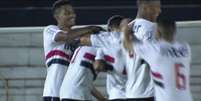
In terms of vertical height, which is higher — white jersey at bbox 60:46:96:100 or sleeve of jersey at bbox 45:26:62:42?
sleeve of jersey at bbox 45:26:62:42

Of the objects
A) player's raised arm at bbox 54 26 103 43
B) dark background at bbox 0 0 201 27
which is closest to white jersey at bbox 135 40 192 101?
player's raised arm at bbox 54 26 103 43

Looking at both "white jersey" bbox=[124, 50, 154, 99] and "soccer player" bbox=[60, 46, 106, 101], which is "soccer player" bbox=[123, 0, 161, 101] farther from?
"soccer player" bbox=[60, 46, 106, 101]

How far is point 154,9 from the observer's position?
9.26 metres

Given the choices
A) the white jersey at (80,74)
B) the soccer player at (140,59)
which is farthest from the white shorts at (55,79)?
the soccer player at (140,59)

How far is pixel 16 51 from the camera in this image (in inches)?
621

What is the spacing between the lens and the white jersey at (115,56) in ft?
31.8

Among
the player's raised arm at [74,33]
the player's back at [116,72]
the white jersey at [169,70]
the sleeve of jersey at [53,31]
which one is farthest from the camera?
the sleeve of jersey at [53,31]

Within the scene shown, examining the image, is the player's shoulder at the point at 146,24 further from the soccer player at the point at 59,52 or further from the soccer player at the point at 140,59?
the soccer player at the point at 59,52

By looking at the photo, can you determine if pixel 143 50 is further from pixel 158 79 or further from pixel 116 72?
pixel 116 72

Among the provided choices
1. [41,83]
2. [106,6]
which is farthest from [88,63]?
[106,6]

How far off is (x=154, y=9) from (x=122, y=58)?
71cm

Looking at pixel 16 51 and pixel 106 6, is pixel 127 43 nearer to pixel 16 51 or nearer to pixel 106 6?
pixel 16 51

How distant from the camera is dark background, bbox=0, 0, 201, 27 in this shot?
18109 millimetres

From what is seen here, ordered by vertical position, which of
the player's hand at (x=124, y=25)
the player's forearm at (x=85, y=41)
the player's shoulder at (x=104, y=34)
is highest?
the player's hand at (x=124, y=25)
